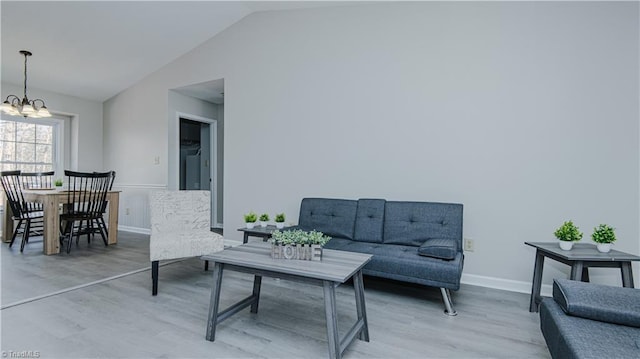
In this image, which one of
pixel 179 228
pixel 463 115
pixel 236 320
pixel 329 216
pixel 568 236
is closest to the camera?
pixel 236 320

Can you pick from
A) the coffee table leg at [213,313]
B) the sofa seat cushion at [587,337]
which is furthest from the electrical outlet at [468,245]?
the coffee table leg at [213,313]

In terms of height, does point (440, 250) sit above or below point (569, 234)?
below

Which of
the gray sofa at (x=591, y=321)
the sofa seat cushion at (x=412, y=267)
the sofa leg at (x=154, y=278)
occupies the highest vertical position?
the gray sofa at (x=591, y=321)

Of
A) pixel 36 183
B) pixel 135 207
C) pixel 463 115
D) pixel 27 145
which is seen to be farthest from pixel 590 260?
pixel 27 145

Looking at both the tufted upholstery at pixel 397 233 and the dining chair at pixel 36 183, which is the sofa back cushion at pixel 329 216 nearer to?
the tufted upholstery at pixel 397 233

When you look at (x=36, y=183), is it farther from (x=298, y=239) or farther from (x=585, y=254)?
(x=585, y=254)

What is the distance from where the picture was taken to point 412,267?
95.0 inches

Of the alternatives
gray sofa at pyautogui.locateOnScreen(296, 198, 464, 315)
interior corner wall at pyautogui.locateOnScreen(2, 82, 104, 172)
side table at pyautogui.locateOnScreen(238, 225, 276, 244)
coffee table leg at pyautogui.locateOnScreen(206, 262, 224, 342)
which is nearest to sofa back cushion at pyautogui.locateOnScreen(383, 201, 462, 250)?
gray sofa at pyautogui.locateOnScreen(296, 198, 464, 315)

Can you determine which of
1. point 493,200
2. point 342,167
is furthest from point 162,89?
point 493,200

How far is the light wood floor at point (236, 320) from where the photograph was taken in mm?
1831

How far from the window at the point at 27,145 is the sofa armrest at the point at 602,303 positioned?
6.96 metres

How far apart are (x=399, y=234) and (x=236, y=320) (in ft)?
5.23

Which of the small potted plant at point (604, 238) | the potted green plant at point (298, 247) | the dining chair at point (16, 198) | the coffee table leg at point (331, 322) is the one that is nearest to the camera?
the coffee table leg at point (331, 322)

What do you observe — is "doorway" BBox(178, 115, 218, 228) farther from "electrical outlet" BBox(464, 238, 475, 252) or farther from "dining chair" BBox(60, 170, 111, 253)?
Result: "electrical outlet" BBox(464, 238, 475, 252)
